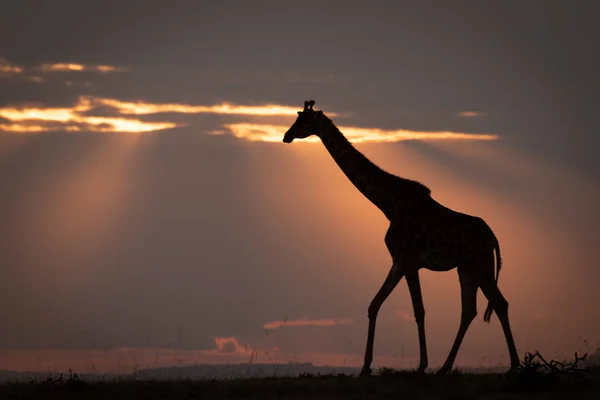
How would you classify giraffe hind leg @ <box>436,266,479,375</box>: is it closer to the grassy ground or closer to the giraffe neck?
the grassy ground

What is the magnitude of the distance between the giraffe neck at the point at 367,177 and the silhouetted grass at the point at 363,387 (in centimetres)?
473

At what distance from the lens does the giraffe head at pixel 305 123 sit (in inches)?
946

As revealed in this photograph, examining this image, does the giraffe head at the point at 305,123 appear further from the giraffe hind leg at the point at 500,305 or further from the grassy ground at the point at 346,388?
the grassy ground at the point at 346,388

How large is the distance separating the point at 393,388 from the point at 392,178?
650 cm

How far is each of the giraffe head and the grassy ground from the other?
6.73 metres

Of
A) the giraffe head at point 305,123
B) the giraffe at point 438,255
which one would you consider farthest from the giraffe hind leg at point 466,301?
the giraffe head at point 305,123

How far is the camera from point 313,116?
24.1 m

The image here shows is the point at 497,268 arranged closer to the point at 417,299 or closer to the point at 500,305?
the point at 500,305

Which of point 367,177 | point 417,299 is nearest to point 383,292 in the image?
point 417,299

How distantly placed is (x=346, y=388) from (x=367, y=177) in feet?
21.9

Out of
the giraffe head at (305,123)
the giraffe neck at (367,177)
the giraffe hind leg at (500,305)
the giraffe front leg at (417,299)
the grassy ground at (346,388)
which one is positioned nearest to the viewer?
the grassy ground at (346,388)

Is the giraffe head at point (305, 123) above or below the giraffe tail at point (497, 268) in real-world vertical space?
above

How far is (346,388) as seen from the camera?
18.7 m

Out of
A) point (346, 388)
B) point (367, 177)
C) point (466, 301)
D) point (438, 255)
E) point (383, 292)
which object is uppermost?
point (367, 177)
